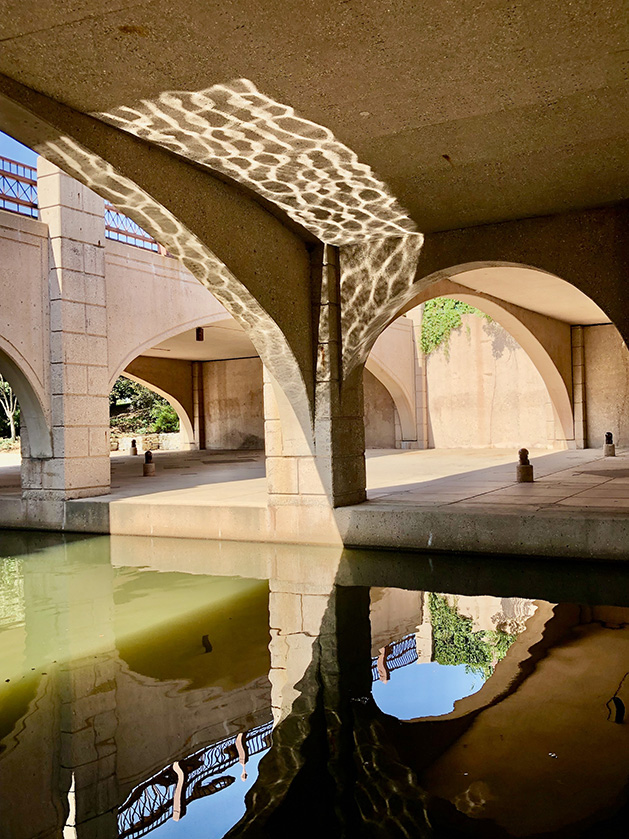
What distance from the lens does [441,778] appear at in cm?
268

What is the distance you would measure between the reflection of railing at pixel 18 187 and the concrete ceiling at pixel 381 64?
5280 millimetres

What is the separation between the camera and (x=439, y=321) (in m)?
16.9

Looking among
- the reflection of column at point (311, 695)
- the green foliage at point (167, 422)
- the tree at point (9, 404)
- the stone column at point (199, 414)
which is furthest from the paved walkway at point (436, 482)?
the tree at point (9, 404)

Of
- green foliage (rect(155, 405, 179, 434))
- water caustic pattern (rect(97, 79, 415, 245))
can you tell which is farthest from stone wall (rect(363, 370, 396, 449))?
water caustic pattern (rect(97, 79, 415, 245))

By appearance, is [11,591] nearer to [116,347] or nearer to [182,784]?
[182,784]

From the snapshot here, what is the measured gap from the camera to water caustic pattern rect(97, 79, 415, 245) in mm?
4074

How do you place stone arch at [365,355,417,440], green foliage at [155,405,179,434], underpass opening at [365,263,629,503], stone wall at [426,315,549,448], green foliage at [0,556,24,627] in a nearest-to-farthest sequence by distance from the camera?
green foliage at [0,556,24,627] → underpass opening at [365,263,629,503] → stone wall at [426,315,549,448] → stone arch at [365,355,417,440] → green foliage at [155,405,179,434]

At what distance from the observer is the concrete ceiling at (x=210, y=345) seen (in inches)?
609

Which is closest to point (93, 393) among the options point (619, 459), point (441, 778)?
point (441, 778)

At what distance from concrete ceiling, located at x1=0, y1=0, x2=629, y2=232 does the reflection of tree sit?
301cm

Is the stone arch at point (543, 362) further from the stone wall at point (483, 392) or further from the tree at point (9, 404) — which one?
the tree at point (9, 404)

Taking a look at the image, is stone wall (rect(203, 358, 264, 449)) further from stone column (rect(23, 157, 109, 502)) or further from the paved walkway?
stone column (rect(23, 157, 109, 502))

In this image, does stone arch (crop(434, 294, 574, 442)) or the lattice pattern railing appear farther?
stone arch (crop(434, 294, 574, 442))

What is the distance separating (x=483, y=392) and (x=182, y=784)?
14.2 metres
